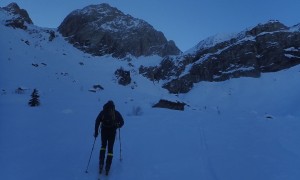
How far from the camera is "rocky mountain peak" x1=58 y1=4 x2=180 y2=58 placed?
5869cm

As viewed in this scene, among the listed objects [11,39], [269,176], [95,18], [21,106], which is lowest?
[269,176]

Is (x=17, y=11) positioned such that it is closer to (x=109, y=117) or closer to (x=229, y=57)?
(x=229, y=57)

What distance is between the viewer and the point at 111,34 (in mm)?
61625

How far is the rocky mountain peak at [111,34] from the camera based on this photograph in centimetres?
5869

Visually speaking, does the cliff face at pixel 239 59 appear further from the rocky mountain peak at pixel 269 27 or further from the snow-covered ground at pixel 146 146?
the snow-covered ground at pixel 146 146

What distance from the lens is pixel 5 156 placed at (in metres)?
8.85

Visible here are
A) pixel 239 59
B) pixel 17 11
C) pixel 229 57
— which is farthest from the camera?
pixel 17 11

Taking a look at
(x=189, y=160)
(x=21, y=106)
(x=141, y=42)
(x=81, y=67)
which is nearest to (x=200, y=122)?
(x=189, y=160)

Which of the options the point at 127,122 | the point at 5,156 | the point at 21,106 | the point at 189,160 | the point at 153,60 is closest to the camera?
the point at 5,156

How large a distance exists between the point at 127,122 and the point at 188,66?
38101 millimetres

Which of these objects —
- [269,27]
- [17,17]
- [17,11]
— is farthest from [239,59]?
[17,11]

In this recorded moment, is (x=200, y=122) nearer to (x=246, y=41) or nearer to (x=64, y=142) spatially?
(x=64, y=142)

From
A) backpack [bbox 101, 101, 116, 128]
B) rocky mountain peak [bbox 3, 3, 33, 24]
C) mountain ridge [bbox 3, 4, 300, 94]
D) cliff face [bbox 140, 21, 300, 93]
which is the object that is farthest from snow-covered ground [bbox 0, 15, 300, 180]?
rocky mountain peak [bbox 3, 3, 33, 24]

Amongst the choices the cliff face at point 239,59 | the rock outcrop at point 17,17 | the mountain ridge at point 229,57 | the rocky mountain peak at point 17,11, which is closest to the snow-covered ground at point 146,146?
the cliff face at point 239,59
